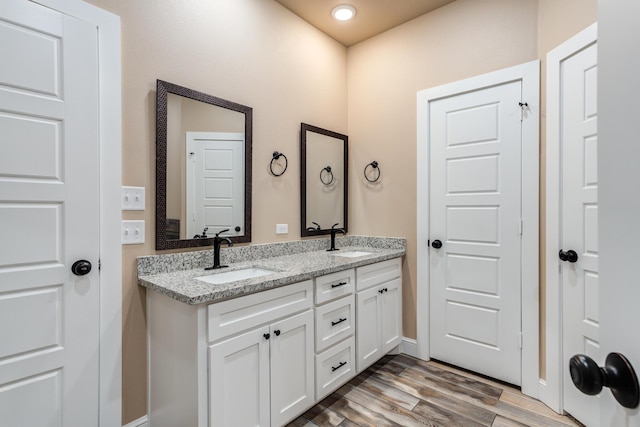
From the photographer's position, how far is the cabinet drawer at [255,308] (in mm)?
1412

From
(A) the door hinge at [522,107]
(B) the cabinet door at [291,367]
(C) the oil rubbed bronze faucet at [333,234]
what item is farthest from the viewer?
(C) the oil rubbed bronze faucet at [333,234]

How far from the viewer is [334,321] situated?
2.04 metres

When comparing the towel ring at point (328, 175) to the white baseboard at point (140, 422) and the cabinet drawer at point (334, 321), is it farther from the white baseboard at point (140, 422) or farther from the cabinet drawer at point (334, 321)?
the white baseboard at point (140, 422)

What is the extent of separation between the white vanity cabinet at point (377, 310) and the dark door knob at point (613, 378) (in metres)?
1.76

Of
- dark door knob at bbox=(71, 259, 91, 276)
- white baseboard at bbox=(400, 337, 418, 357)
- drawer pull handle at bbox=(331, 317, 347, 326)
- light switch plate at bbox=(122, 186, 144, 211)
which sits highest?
light switch plate at bbox=(122, 186, 144, 211)

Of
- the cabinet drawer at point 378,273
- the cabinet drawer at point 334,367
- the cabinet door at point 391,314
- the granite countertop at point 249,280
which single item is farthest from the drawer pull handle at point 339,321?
the cabinet door at point 391,314

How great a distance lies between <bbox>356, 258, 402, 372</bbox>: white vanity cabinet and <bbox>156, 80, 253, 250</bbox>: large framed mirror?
3.09ft

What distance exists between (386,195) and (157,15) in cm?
213

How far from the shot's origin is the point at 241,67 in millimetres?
2240

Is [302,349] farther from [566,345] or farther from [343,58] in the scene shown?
[343,58]

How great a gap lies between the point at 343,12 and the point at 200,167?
179 centimetres

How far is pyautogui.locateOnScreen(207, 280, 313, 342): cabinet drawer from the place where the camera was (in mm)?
1412

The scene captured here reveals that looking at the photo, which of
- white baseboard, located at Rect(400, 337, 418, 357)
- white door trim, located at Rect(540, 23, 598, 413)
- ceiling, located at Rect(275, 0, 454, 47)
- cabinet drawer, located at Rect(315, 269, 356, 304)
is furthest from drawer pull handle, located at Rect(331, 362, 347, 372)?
ceiling, located at Rect(275, 0, 454, 47)

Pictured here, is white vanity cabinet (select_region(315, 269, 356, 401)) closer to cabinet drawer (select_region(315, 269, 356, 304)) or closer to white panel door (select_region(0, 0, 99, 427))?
cabinet drawer (select_region(315, 269, 356, 304))
